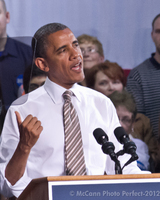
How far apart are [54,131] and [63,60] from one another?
0.47 m

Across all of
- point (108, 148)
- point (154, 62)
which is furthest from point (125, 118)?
point (108, 148)

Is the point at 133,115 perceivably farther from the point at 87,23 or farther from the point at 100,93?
the point at 87,23

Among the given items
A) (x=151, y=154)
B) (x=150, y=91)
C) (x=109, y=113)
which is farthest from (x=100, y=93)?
(x=151, y=154)

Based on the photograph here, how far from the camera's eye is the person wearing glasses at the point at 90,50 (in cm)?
241

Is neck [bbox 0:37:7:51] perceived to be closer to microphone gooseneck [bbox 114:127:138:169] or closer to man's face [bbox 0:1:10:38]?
man's face [bbox 0:1:10:38]

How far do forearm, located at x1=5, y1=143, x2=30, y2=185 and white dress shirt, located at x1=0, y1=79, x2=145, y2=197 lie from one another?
32 mm

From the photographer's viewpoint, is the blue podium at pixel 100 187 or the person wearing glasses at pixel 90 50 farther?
the person wearing glasses at pixel 90 50

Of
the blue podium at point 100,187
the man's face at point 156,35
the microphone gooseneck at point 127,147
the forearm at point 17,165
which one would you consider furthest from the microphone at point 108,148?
the man's face at point 156,35

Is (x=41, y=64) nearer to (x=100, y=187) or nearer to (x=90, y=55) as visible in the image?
(x=90, y=55)

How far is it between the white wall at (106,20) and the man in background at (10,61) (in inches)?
2.6

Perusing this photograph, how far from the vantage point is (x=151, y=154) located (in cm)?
249

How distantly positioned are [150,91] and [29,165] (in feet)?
3.42

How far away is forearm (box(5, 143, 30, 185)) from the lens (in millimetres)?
2010

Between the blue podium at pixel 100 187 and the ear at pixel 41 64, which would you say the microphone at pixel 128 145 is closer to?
the blue podium at pixel 100 187
